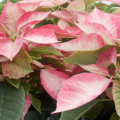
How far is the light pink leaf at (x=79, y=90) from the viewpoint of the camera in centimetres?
16

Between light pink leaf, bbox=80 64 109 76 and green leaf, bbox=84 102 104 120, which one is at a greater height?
light pink leaf, bbox=80 64 109 76

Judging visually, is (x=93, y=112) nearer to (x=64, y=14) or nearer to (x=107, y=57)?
(x=107, y=57)

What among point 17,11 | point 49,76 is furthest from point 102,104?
point 17,11

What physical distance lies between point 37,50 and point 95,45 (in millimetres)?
88

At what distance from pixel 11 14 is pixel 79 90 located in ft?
0.59

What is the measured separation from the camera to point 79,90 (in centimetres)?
17

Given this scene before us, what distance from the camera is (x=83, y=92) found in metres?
0.17

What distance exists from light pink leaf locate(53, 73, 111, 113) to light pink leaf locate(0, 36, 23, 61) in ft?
0.25

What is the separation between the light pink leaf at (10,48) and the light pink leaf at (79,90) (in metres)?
0.08

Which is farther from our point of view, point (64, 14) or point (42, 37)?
point (64, 14)

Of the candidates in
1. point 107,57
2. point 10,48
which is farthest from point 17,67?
point 107,57

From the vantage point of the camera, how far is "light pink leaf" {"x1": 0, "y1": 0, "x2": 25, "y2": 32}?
26cm

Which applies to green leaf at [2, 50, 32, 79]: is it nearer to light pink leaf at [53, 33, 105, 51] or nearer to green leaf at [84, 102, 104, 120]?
light pink leaf at [53, 33, 105, 51]

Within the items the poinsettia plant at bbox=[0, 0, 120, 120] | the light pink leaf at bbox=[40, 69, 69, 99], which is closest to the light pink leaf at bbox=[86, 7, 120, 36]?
the poinsettia plant at bbox=[0, 0, 120, 120]
